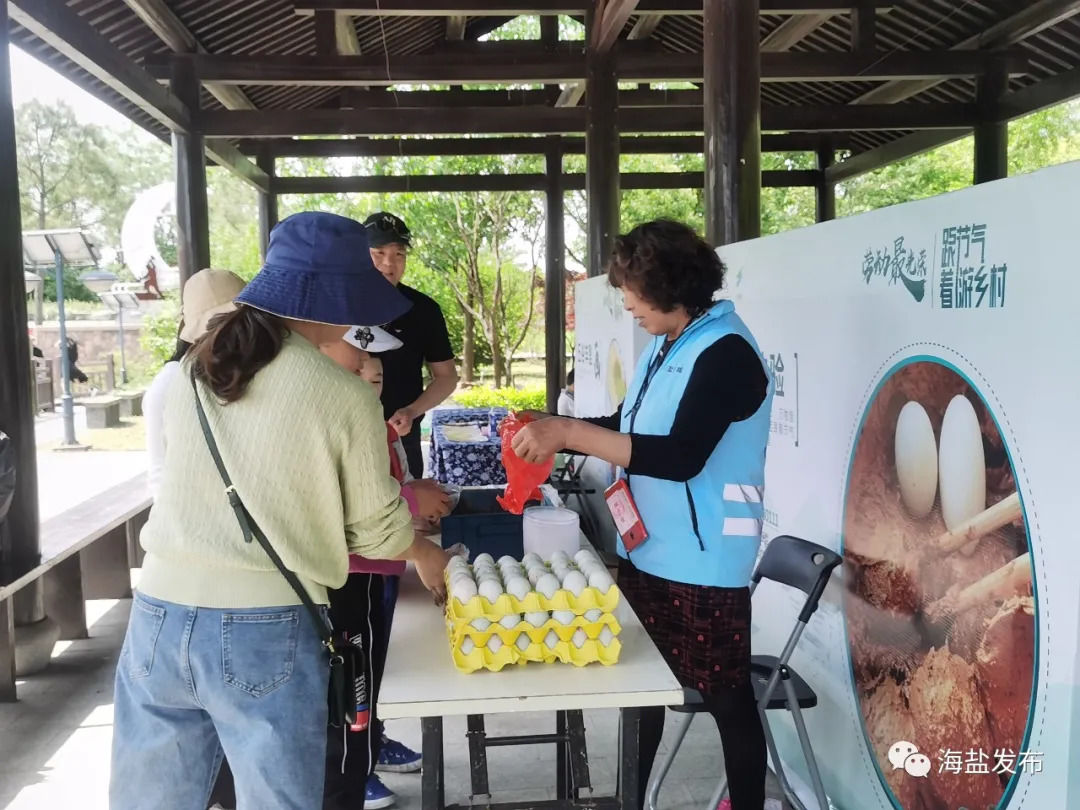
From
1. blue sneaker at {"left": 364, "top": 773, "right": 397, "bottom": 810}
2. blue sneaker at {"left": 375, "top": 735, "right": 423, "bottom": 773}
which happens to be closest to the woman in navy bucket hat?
blue sneaker at {"left": 364, "top": 773, "right": 397, "bottom": 810}

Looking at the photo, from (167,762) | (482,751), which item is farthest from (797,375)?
(167,762)

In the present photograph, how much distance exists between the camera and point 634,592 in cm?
201

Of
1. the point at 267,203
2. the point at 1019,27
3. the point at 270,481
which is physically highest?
the point at 1019,27

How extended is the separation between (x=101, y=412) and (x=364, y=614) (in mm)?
11571

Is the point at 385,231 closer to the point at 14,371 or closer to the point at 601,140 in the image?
the point at 14,371

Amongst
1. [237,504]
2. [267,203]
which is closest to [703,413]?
[237,504]

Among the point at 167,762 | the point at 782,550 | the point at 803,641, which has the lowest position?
the point at 803,641

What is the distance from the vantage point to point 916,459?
185cm

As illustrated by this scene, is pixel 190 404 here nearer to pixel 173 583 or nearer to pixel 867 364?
pixel 173 583

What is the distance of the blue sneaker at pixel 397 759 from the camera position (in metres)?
2.68

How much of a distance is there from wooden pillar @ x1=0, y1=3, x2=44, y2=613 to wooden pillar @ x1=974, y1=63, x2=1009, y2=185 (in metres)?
6.60

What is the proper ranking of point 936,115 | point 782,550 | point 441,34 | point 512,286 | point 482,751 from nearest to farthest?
point 482,751, point 782,550, point 936,115, point 441,34, point 512,286

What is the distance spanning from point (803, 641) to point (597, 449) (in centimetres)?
111

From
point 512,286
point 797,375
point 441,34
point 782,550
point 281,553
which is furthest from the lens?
point 512,286
